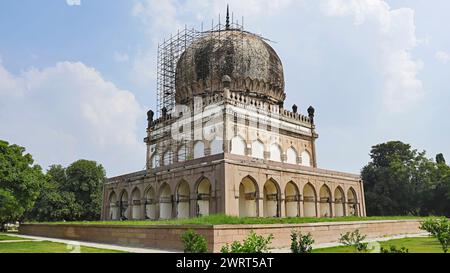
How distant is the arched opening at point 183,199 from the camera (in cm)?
1953

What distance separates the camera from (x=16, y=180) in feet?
54.2

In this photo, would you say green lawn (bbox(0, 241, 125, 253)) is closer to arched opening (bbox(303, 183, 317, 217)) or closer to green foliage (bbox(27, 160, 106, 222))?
arched opening (bbox(303, 183, 317, 217))

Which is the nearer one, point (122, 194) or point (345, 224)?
point (345, 224)

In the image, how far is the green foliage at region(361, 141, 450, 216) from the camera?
30.7 meters

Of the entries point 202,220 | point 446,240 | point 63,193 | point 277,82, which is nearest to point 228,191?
point 202,220

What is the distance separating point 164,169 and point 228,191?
4780mm

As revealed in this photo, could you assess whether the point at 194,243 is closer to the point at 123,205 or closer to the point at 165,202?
the point at 165,202

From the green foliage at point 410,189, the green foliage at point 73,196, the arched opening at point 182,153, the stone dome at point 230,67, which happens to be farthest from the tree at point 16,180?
the green foliage at point 410,189

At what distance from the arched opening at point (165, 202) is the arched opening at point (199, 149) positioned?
272 cm

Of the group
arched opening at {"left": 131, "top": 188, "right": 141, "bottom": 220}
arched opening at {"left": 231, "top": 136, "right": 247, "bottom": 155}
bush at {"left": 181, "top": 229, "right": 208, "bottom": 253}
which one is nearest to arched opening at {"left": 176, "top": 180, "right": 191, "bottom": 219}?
arched opening at {"left": 231, "top": 136, "right": 247, "bottom": 155}

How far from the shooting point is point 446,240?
10.5m

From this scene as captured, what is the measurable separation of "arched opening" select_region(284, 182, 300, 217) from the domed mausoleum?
0.05m
